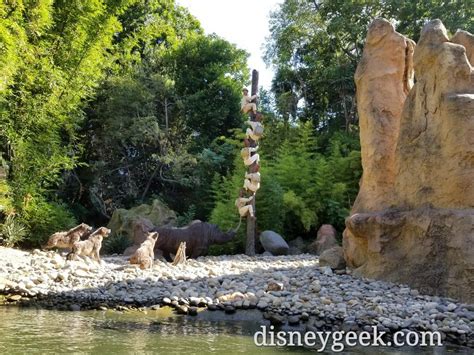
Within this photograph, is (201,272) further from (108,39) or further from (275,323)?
(108,39)

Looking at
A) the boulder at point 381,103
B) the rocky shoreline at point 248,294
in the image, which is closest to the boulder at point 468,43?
the boulder at point 381,103

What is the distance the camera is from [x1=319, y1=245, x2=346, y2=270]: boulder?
7.46m

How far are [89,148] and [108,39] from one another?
12.6ft

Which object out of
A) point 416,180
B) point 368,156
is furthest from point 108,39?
point 416,180

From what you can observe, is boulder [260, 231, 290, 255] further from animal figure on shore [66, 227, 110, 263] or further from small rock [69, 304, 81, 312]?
small rock [69, 304, 81, 312]

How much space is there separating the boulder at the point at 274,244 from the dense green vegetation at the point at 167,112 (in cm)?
68

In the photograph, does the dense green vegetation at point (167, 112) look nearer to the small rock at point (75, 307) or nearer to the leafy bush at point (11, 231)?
the leafy bush at point (11, 231)

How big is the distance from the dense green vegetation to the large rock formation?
390 cm

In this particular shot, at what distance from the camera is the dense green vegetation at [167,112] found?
9984mm

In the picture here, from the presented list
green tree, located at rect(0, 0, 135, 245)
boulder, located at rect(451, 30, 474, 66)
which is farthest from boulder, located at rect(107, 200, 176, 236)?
boulder, located at rect(451, 30, 474, 66)

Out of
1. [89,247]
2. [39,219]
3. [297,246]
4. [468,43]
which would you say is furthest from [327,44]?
[89,247]

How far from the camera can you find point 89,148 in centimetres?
1402

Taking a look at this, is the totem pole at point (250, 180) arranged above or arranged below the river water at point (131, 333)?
above

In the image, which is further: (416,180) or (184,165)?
(184,165)
